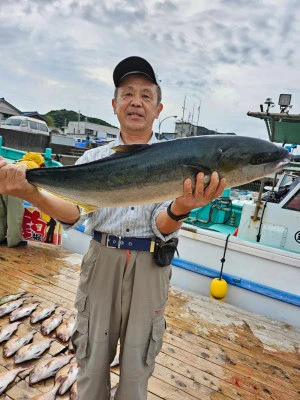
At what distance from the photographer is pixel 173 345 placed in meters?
3.77

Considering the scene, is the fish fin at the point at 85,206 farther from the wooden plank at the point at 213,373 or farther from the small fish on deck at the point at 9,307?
the small fish on deck at the point at 9,307

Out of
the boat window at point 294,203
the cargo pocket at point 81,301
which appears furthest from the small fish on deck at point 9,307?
the boat window at point 294,203

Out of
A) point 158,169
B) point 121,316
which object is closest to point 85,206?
point 158,169

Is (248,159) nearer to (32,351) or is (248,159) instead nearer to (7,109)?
(32,351)

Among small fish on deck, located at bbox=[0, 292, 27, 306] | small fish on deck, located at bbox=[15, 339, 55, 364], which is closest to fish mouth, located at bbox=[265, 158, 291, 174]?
small fish on deck, located at bbox=[15, 339, 55, 364]

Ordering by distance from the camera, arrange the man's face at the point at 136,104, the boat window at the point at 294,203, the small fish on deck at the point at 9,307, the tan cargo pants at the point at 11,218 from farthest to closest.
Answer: the tan cargo pants at the point at 11,218, the boat window at the point at 294,203, the small fish on deck at the point at 9,307, the man's face at the point at 136,104

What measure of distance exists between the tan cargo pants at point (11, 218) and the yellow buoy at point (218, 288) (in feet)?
13.1

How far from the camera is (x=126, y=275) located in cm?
211

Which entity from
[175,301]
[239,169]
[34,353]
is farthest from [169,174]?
[175,301]

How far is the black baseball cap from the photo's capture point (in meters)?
2.05

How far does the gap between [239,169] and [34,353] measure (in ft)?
10.0

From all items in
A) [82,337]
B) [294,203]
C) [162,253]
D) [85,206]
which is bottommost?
[82,337]

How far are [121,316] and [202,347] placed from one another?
82.3 inches

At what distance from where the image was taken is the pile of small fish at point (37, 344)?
117 inches
